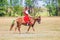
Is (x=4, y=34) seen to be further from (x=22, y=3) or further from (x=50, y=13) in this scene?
(x=50, y=13)

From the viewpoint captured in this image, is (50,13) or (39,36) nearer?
(39,36)

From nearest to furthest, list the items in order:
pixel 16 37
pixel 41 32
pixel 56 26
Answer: pixel 16 37
pixel 41 32
pixel 56 26

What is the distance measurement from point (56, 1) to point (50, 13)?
0.32 m

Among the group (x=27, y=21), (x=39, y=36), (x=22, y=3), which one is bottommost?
(x=39, y=36)

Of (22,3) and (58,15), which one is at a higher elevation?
(22,3)

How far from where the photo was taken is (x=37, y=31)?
158 inches

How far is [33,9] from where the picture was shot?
4645mm

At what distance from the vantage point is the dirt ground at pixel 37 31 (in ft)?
12.1

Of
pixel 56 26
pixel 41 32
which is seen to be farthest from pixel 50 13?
pixel 41 32

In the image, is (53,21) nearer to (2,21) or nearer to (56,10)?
(56,10)

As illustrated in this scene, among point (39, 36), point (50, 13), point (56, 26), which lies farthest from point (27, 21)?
point (50, 13)

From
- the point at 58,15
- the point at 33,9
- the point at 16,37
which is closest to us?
the point at 16,37

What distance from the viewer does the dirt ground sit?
3.70 meters

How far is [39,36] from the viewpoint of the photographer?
377cm
